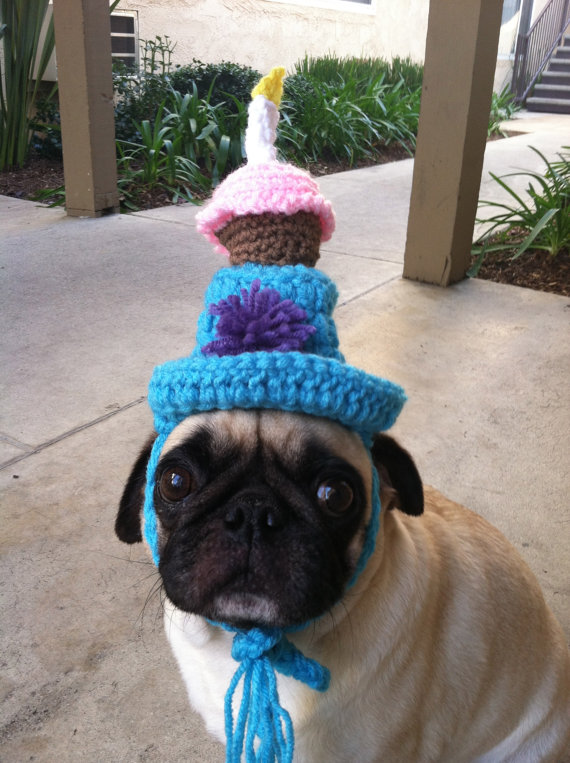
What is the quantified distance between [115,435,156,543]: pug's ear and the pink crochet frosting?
572 millimetres

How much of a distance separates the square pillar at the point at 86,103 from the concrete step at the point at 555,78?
15.7 meters

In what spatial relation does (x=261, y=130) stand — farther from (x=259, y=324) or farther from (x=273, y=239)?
(x=259, y=324)

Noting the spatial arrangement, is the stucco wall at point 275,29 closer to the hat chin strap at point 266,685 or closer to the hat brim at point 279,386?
the hat brim at point 279,386

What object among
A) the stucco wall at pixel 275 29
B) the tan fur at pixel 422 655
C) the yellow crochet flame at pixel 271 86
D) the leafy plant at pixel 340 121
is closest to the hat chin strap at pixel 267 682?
the tan fur at pixel 422 655

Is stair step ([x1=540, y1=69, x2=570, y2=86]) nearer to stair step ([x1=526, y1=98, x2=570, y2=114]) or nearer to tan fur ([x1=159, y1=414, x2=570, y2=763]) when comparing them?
stair step ([x1=526, y1=98, x2=570, y2=114])

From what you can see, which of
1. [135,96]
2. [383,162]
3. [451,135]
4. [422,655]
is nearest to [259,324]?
[422,655]

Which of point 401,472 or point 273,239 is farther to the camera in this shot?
point 401,472

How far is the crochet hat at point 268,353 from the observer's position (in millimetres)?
1410

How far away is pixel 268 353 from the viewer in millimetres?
1399

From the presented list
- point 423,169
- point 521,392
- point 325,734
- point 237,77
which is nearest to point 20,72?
point 237,77

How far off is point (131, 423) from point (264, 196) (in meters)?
2.10

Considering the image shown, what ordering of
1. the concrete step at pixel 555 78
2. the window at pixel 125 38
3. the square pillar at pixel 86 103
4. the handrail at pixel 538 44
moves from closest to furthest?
the square pillar at pixel 86 103 → the window at pixel 125 38 → the handrail at pixel 538 44 → the concrete step at pixel 555 78

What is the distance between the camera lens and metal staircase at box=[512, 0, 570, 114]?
1856cm

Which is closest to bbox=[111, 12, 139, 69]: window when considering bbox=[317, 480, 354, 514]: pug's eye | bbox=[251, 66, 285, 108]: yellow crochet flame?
bbox=[251, 66, 285, 108]: yellow crochet flame
